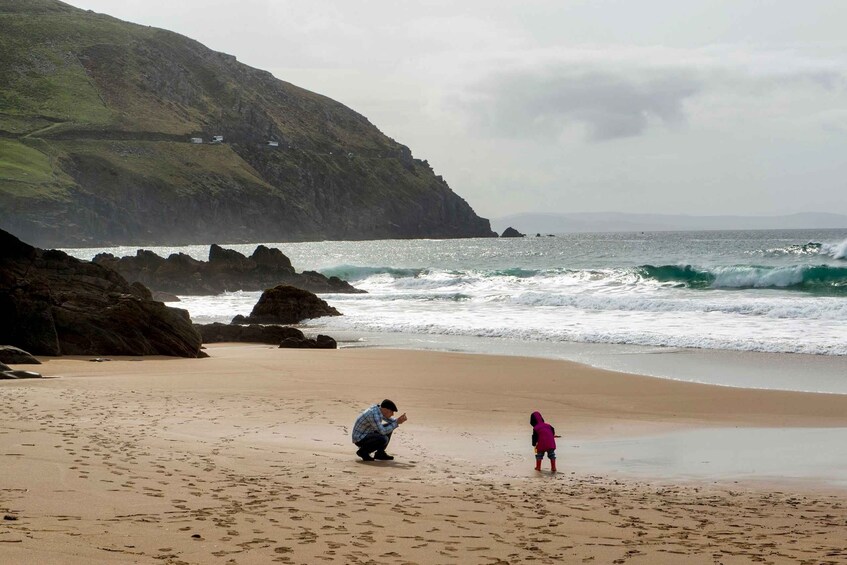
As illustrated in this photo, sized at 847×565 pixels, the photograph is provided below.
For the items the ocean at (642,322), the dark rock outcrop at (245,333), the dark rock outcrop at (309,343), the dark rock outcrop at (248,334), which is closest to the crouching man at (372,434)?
the ocean at (642,322)

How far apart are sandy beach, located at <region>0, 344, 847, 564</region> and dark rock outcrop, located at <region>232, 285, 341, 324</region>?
16900 mm

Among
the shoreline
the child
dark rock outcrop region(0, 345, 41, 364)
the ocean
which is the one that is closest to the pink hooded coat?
the child

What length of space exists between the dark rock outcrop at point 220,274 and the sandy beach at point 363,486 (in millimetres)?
33692

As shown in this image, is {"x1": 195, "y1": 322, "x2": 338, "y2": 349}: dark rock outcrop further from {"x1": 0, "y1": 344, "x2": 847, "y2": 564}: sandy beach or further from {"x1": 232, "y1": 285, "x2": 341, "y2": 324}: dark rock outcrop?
{"x1": 0, "y1": 344, "x2": 847, "y2": 564}: sandy beach

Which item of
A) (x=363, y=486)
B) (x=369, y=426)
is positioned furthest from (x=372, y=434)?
(x=363, y=486)

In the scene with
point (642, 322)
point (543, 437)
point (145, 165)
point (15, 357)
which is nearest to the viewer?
point (543, 437)

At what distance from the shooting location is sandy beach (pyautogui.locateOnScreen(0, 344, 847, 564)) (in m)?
5.66

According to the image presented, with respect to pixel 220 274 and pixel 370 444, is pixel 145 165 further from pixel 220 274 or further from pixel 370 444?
pixel 370 444

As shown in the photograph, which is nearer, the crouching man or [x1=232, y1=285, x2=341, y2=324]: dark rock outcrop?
the crouching man

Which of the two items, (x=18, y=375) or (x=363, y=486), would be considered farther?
(x=18, y=375)

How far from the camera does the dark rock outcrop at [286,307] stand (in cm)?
3117

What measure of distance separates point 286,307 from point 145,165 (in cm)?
13367

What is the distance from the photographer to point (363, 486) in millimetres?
7609

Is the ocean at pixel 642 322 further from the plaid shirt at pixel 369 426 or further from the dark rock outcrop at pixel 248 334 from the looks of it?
the plaid shirt at pixel 369 426
